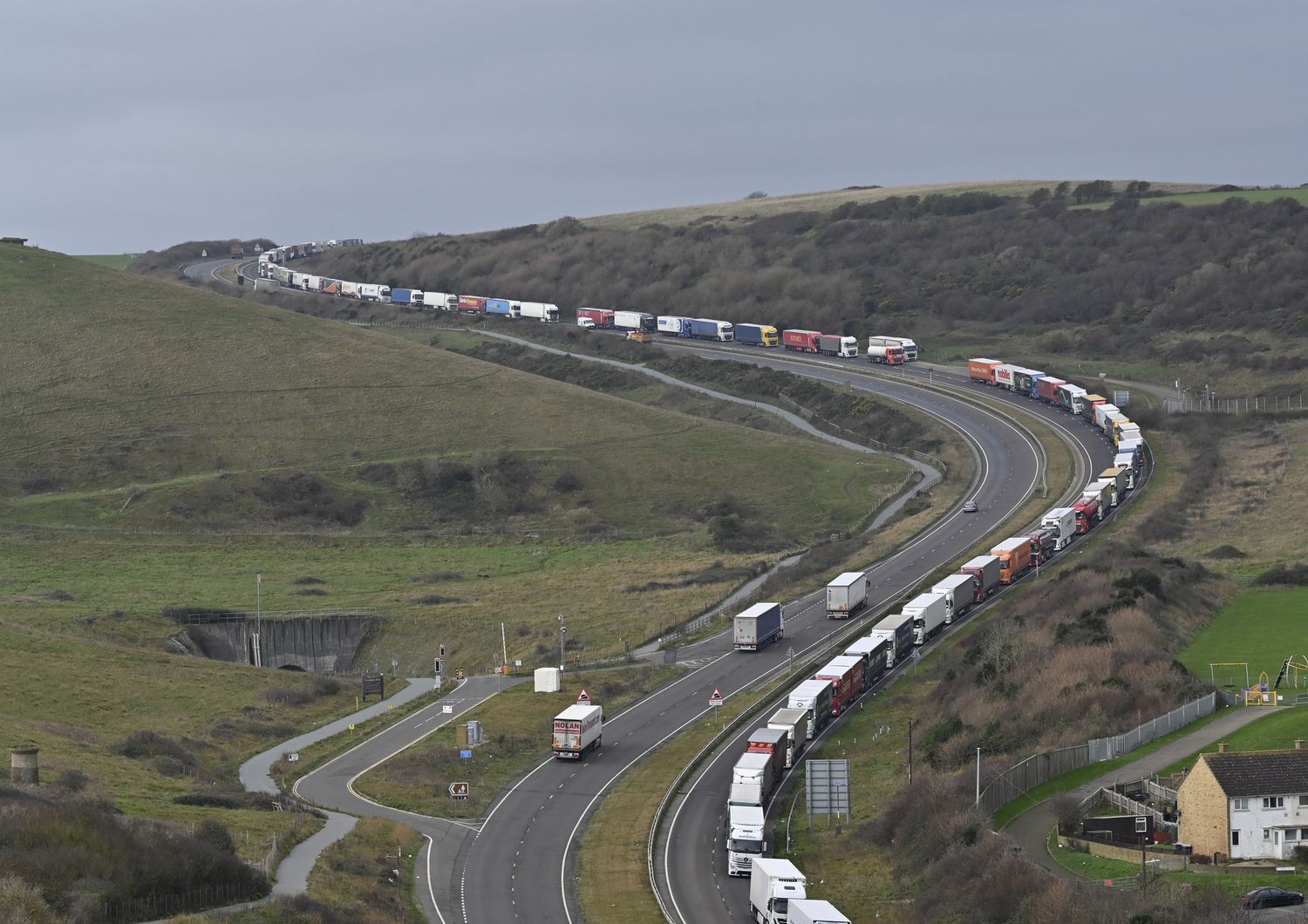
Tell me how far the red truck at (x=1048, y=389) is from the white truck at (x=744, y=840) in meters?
105

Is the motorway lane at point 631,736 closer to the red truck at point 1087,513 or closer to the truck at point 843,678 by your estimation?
the truck at point 843,678

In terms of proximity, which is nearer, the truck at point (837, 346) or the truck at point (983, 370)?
the truck at point (983, 370)

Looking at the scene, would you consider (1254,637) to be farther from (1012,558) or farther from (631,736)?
(631,736)

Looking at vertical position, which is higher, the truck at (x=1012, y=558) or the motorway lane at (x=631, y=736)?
the truck at (x=1012, y=558)

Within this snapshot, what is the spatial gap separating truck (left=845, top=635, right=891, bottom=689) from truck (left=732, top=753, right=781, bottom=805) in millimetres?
16067

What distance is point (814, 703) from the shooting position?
73.1 meters

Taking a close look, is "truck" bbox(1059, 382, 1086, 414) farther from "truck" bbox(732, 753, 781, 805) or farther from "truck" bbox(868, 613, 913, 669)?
"truck" bbox(732, 753, 781, 805)

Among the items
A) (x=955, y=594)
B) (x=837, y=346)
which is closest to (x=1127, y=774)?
(x=955, y=594)

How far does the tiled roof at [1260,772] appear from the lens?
152 ft

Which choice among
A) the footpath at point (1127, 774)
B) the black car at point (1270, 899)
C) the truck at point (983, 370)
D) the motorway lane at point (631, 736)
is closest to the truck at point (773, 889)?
the motorway lane at point (631, 736)

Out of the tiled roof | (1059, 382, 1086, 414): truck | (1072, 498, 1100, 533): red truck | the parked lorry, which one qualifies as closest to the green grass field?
the parked lorry

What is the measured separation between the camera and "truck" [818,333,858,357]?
192875mm

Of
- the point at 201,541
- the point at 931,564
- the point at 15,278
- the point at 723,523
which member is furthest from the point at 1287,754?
the point at 15,278

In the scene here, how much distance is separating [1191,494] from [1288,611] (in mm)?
39151
